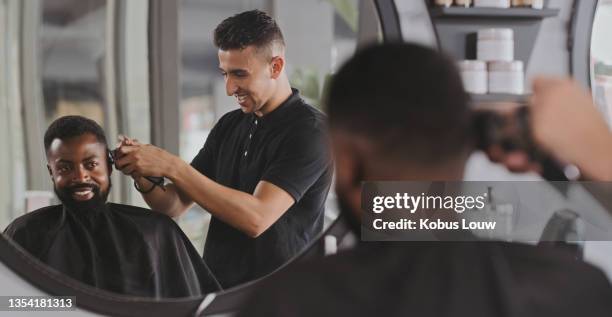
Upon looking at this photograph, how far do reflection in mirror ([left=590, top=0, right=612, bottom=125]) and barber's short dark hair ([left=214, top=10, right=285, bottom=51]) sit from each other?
2.99 ft

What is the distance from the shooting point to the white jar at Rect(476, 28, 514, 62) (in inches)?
79.9

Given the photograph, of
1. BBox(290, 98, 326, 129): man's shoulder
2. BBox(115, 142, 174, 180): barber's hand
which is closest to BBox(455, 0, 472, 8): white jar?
BBox(290, 98, 326, 129): man's shoulder

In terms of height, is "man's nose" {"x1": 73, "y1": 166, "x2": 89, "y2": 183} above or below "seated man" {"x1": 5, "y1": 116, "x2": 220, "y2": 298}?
above

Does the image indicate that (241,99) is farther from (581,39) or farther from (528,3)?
(581,39)

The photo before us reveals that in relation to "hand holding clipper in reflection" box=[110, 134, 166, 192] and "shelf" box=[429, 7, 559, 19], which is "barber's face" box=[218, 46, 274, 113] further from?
"shelf" box=[429, 7, 559, 19]

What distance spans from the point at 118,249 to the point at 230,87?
490mm

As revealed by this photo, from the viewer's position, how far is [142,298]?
1853mm

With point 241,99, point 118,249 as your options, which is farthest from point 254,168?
point 118,249

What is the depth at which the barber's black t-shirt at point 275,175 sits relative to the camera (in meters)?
1.89

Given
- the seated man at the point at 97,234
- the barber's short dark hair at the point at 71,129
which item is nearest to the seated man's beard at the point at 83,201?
the seated man at the point at 97,234

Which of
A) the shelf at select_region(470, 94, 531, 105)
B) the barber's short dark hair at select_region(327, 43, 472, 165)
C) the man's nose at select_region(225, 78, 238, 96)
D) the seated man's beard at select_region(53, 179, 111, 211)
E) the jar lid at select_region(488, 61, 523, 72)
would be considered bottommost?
the seated man's beard at select_region(53, 179, 111, 211)

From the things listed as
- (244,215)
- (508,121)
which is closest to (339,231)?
(244,215)

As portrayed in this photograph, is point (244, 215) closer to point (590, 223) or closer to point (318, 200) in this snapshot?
point (318, 200)

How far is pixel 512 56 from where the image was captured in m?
2.07
